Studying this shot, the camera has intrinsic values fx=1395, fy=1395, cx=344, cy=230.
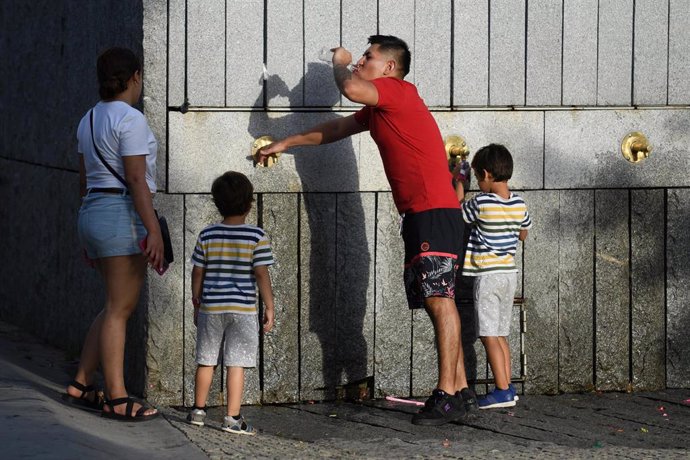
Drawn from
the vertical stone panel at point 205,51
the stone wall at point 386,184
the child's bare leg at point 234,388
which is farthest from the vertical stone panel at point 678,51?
the child's bare leg at point 234,388

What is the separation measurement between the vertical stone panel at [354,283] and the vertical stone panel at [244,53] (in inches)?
27.0

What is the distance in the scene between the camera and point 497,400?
270 inches

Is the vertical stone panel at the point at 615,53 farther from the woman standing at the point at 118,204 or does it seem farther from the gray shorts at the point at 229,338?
the woman standing at the point at 118,204

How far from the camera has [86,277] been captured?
25.0 ft

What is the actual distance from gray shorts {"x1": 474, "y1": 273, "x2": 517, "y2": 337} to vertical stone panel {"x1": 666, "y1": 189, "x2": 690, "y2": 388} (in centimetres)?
106

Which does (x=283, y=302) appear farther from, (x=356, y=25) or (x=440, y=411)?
(x=356, y=25)

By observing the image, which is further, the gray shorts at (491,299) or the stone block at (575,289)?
the stone block at (575,289)

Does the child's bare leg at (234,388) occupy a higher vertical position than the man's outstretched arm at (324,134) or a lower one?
lower

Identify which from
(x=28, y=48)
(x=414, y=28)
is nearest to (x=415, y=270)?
(x=414, y=28)

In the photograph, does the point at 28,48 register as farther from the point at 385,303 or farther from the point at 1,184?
the point at 385,303

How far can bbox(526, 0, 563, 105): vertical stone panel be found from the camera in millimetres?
7141

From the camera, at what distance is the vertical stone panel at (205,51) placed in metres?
6.63

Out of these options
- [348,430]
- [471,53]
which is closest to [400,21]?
[471,53]

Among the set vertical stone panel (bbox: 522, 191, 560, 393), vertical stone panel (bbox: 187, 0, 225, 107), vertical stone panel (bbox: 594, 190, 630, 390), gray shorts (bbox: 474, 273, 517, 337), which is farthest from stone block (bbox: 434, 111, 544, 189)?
vertical stone panel (bbox: 187, 0, 225, 107)
